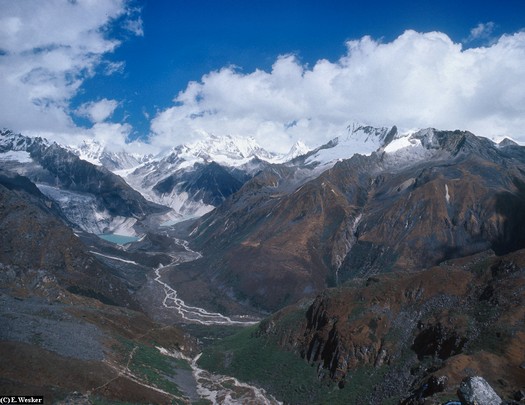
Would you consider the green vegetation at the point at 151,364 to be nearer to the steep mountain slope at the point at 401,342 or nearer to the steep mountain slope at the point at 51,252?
the steep mountain slope at the point at 401,342

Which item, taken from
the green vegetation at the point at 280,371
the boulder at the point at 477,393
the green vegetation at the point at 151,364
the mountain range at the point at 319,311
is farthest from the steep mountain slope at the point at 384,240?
the boulder at the point at 477,393

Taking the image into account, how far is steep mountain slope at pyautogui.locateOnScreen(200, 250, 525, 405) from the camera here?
194 feet

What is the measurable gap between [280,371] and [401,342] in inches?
795

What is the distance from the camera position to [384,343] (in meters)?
74.0

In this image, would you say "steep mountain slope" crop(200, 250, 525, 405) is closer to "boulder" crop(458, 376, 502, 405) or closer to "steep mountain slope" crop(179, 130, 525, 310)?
"boulder" crop(458, 376, 502, 405)

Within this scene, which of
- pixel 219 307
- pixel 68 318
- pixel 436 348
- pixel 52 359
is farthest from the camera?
pixel 219 307

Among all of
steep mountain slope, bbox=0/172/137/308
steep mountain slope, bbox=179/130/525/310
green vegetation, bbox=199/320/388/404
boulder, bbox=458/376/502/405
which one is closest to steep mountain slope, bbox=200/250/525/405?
green vegetation, bbox=199/320/388/404

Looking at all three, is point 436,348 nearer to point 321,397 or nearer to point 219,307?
point 321,397

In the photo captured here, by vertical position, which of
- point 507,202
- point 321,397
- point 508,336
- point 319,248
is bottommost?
point 321,397

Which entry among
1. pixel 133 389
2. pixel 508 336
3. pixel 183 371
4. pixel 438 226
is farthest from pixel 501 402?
pixel 438 226

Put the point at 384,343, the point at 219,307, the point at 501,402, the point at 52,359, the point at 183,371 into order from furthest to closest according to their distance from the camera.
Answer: the point at 219,307
the point at 183,371
the point at 384,343
the point at 52,359
the point at 501,402

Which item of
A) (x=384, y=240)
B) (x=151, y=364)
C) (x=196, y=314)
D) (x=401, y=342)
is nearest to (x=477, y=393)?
(x=401, y=342)

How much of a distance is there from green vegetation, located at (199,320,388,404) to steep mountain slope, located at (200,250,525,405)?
7.4 inches

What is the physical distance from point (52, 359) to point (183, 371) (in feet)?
97.9
